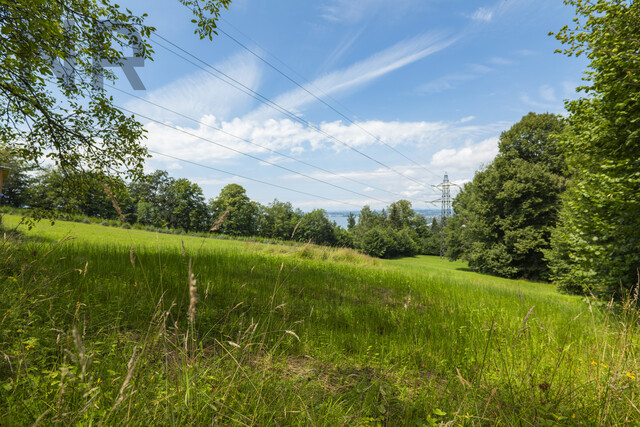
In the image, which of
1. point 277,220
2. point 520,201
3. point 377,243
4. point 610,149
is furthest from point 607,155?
point 277,220

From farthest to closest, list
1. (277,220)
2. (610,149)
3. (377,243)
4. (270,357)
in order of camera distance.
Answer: (277,220) < (377,243) < (610,149) < (270,357)

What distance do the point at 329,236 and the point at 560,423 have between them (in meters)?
67.7

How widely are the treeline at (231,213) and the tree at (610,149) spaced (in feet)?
29.9

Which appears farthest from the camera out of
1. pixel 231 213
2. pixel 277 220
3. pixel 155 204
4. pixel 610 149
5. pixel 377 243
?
pixel 277 220

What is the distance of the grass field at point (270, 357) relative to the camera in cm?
154

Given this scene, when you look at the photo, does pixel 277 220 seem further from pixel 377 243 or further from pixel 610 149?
pixel 610 149

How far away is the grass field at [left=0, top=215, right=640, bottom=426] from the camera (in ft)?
5.05

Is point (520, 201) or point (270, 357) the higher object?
point (520, 201)

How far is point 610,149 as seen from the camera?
7012 millimetres

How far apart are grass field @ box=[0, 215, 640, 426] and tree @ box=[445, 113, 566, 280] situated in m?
24.8

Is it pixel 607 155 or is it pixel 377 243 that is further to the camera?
pixel 377 243

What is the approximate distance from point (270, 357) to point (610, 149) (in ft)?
32.9

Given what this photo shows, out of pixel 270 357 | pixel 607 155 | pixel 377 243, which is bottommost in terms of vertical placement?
pixel 270 357

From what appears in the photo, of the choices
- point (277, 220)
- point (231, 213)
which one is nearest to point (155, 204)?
point (277, 220)
